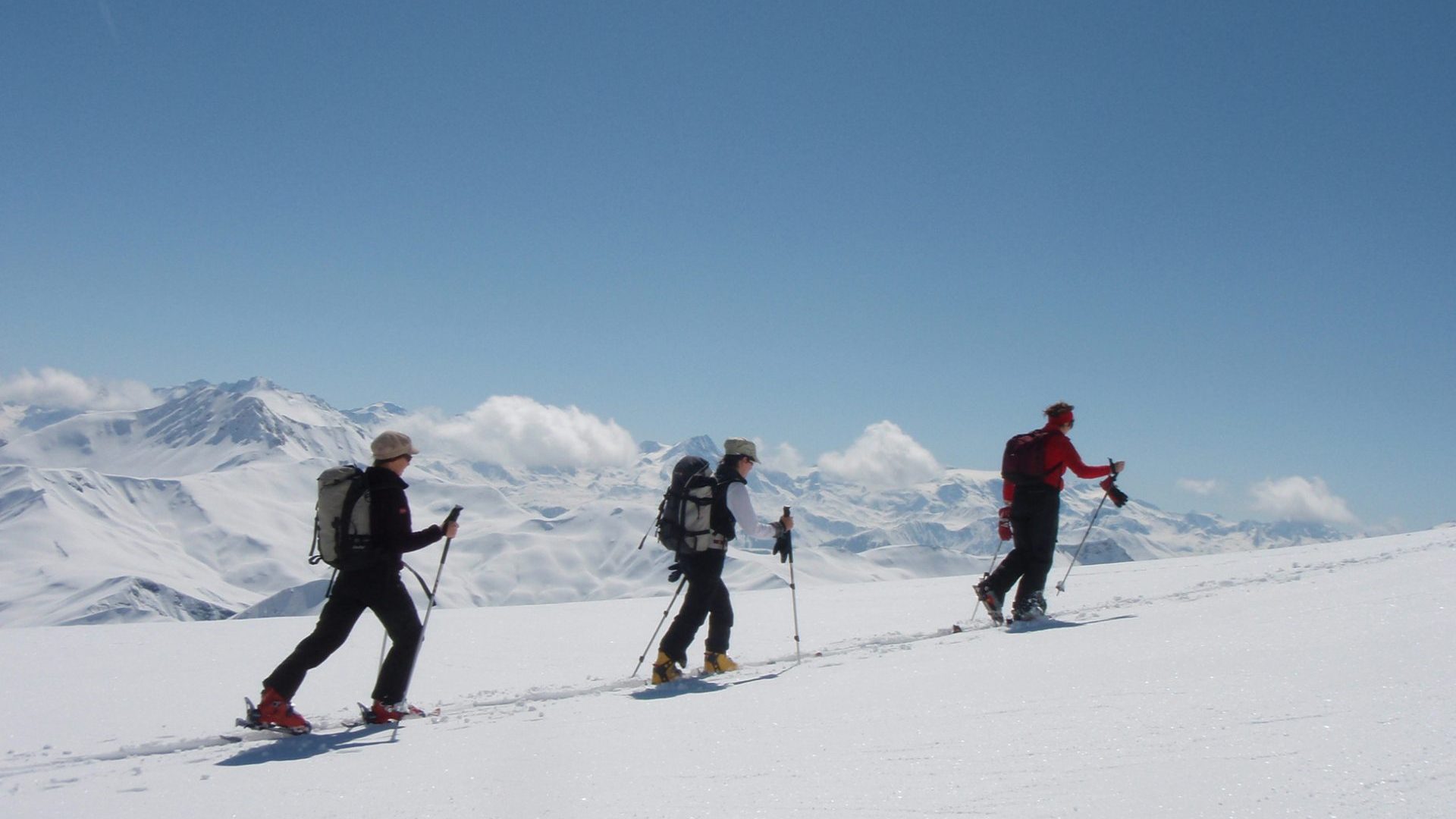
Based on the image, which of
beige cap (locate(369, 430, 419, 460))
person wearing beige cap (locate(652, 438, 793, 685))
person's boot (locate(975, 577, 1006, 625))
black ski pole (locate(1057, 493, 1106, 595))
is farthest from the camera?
black ski pole (locate(1057, 493, 1106, 595))

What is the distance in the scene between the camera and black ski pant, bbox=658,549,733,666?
7.03m

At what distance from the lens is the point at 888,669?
599 cm

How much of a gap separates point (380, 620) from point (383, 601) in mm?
119

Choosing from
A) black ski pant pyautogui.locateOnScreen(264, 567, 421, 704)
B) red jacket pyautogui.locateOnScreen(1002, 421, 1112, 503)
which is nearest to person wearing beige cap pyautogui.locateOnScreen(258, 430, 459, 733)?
black ski pant pyautogui.locateOnScreen(264, 567, 421, 704)

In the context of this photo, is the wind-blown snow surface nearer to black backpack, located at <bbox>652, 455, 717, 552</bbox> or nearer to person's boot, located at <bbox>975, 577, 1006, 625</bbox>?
person's boot, located at <bbox>975, 577, 1006, 625</bbox>

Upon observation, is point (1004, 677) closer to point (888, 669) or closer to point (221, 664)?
point (888, 669)

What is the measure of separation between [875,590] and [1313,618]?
7.54m

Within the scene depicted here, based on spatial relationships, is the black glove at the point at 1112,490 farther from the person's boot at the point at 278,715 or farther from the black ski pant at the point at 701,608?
the person's boot at the point at 278,715

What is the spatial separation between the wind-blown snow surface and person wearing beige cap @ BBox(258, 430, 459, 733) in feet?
1.17

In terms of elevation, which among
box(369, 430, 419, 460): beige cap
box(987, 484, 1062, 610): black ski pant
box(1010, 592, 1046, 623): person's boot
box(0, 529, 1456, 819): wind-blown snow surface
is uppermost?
box(369, 430, 419, 460): beige cap

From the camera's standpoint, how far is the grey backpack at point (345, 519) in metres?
5.71

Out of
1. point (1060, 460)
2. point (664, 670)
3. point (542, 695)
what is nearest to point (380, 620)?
point (542, 695)

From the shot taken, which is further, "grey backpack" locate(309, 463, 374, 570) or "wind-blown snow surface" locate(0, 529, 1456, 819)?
"grey backpack" locate(309, 463, 374, 570)

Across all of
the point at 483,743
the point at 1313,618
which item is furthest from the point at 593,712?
the point at 1313,618
